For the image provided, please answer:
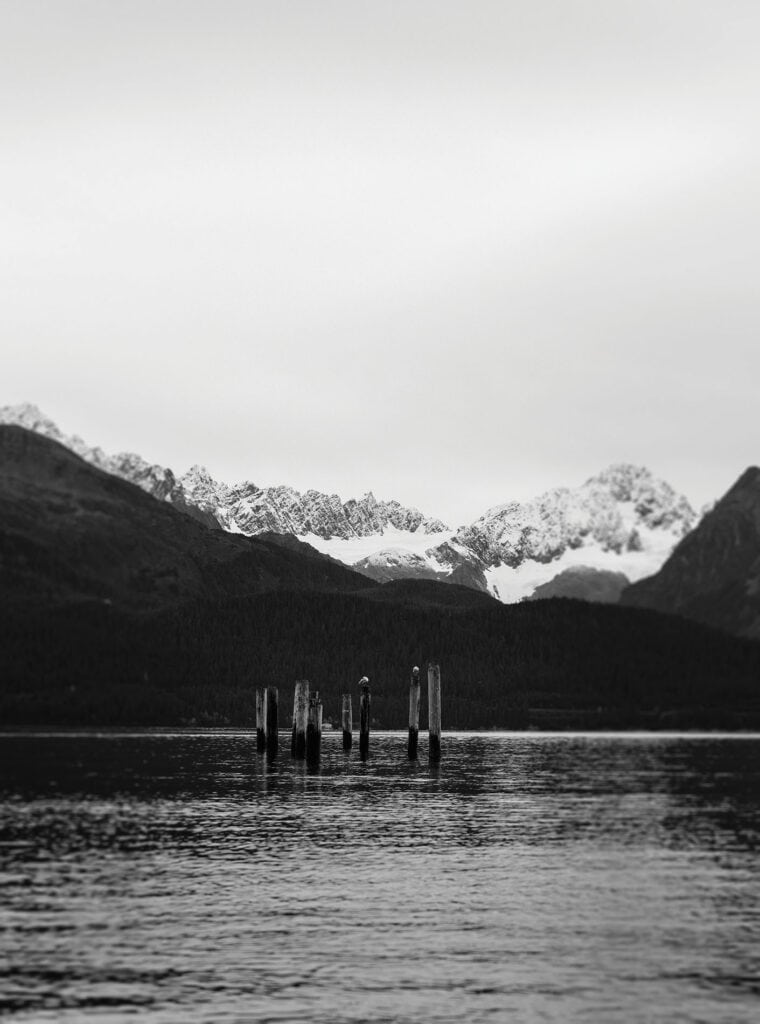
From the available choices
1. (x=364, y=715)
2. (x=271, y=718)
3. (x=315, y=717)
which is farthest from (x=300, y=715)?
(x=364, y=715)

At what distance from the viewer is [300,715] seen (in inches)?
5305

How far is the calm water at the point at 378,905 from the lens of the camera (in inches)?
1534

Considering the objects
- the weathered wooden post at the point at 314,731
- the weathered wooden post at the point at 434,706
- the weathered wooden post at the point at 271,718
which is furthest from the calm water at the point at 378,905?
the weathered wooden post at the point at 271,718

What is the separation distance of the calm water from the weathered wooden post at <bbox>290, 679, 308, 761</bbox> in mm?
20581

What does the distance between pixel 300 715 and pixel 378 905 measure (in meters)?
81.4

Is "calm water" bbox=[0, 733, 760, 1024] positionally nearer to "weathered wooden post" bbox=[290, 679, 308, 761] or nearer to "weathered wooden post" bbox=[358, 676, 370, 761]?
"weathered wooden post" bbox=[290, 679, 308, 761]

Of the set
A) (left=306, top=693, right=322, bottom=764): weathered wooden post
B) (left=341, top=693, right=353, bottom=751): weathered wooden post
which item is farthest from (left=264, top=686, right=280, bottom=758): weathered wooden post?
(left=341, top=693, right=353, bottom=751): weathered wooden post

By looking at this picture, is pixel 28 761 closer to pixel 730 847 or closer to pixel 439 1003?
pixel 730 847

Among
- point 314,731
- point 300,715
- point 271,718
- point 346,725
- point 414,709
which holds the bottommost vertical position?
point 314,731

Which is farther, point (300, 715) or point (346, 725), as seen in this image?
point (346, 725)

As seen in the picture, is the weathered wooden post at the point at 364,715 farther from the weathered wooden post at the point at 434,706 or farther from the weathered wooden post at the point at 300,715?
the weathered wooden post at the point at 434,706

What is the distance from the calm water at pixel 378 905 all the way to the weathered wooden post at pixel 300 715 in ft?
67.5

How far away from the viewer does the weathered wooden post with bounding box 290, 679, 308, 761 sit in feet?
419

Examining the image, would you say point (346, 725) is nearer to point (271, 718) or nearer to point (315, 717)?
point (271, 718)
